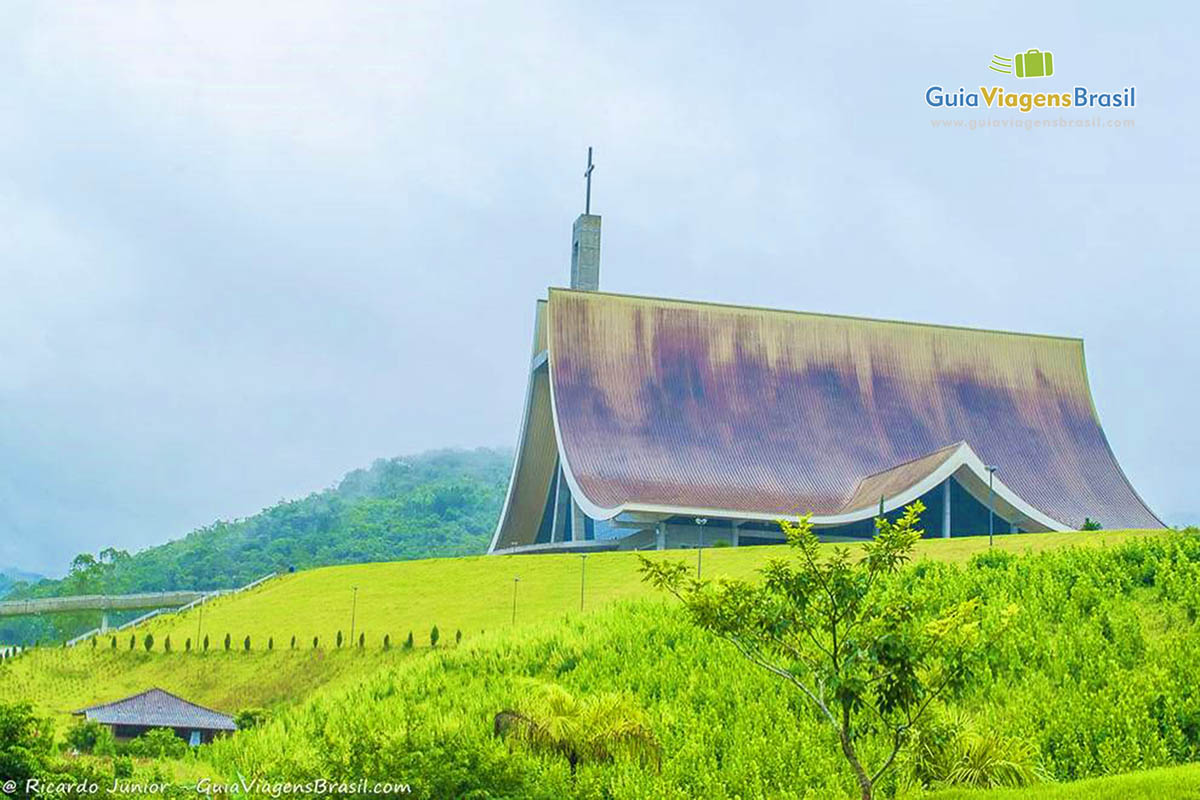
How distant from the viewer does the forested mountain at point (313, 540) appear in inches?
2424

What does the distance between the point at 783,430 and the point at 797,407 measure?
883 millimetres

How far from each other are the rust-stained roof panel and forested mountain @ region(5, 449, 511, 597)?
83.0 ft

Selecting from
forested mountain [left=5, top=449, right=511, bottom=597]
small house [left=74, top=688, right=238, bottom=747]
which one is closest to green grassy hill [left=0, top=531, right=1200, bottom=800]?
small house [left=74, top=688, right=238, bottom=747]

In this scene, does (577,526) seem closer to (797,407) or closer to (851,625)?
(797,407)

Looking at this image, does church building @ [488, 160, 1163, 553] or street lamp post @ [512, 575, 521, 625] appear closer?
street lamp post @ [512, 575, 521, 625]

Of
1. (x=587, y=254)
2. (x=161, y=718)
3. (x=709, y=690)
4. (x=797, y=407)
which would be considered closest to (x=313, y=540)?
(x=587, y=254)

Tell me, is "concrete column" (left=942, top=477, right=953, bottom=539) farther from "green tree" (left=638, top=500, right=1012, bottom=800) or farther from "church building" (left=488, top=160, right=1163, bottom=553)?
"green tree" (left=638, top=500, right=1012, bottom=800)

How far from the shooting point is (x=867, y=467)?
30859 mm

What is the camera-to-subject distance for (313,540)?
65125 mm

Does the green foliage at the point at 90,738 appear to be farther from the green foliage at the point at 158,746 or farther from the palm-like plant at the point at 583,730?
the palm-like plant at the point at 583,730

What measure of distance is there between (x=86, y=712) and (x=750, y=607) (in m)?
13.3

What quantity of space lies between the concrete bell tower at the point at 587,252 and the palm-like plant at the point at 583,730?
2477cm

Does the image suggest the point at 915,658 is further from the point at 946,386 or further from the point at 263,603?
the point at 946,386

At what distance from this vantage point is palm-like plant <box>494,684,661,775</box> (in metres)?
11.7
